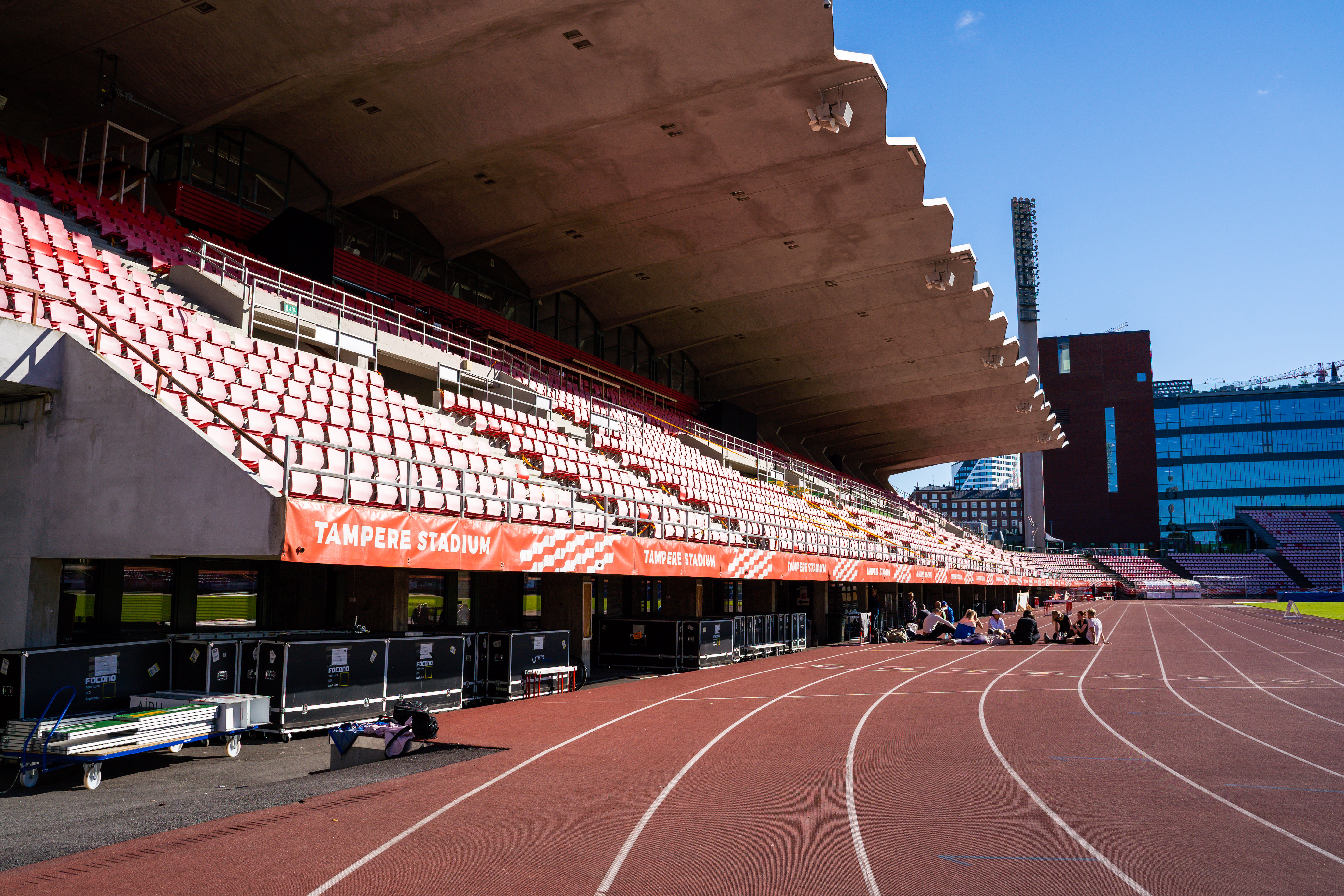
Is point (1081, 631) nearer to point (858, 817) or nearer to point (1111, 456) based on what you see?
point (858, 817)

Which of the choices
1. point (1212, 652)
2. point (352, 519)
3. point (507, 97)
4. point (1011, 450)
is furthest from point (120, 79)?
point (1011, 450)

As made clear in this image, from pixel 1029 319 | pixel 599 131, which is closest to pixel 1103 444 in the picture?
pixel 1029 319

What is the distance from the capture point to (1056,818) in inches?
274

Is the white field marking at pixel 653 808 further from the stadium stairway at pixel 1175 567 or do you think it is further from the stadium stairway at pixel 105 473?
the stadium stairway at pixel 1175 567

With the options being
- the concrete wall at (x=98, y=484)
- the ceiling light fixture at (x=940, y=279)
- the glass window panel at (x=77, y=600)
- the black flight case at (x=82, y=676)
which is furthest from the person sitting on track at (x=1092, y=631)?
the glass window panel at (x=77, y=600)

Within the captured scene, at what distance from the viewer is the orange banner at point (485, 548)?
32.8 feet

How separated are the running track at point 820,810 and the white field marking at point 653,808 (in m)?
0.03

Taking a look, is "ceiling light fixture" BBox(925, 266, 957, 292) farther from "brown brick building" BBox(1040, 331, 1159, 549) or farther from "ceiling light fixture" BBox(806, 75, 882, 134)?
"brown brick building" BBox(1040, 331, 1159, 549)

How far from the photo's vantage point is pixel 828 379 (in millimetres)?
41500

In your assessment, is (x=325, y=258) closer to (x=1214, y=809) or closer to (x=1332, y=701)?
(x=1214, y=809)

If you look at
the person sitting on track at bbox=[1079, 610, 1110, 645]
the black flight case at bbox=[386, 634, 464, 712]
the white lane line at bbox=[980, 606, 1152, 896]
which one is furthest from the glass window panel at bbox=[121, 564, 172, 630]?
the person sitting on track at bbox=[1079, 610, 1110, 645]

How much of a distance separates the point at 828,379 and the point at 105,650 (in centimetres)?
3513

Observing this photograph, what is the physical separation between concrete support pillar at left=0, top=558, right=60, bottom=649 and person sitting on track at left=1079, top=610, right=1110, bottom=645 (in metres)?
24.4

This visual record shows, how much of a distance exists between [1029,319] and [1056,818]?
3118 inches
